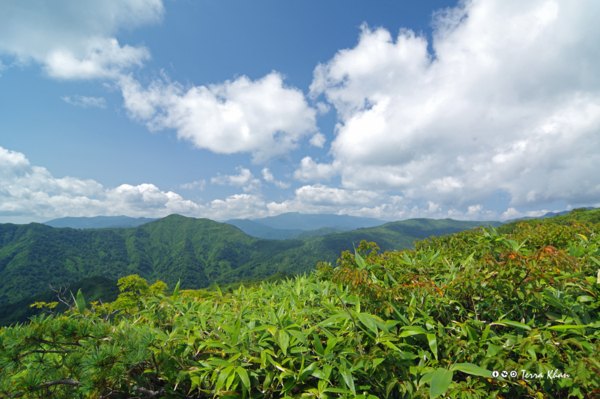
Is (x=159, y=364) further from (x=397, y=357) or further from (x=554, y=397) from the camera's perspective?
(x=554, y=397)

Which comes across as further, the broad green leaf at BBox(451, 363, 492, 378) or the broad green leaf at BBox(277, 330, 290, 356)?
the broad green leaf at BBox(277, 330, 290, 356)

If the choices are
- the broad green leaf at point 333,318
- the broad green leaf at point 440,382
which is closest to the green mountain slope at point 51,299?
the broad green leaf at point 333,318

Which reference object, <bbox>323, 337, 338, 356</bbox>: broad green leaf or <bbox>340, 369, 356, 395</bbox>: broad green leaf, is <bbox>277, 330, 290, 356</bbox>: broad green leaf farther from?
<bbox>340, 369, 356, 395</bbox>: broad green leaf

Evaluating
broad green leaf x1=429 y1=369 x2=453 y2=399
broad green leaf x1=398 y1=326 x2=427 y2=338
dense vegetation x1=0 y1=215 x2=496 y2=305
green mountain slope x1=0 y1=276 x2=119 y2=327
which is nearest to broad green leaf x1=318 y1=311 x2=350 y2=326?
broad green leaf x1=398 y1=326 x2=427 y2=338

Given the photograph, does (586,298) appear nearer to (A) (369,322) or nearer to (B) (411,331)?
(B) (411,331)

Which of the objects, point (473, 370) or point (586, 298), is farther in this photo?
point (586, 298)

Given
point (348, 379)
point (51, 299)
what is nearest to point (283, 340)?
point (348, 379)

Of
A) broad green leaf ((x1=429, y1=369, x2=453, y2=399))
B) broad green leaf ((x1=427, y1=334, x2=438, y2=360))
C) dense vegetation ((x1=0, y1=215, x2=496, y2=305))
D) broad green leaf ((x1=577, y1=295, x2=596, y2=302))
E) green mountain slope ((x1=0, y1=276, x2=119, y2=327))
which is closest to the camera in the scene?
broad green leaf ((x1=429, y1=369, x2=453, y2=399))

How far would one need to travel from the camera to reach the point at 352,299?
181cm

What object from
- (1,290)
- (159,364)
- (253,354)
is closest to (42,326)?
(159,364)

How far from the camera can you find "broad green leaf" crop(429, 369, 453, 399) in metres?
0.89

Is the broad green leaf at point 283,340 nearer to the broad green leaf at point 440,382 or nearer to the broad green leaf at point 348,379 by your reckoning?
the broad green leaf at point 348,379

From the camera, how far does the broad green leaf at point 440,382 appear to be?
89cm

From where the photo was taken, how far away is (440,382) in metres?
0.95
